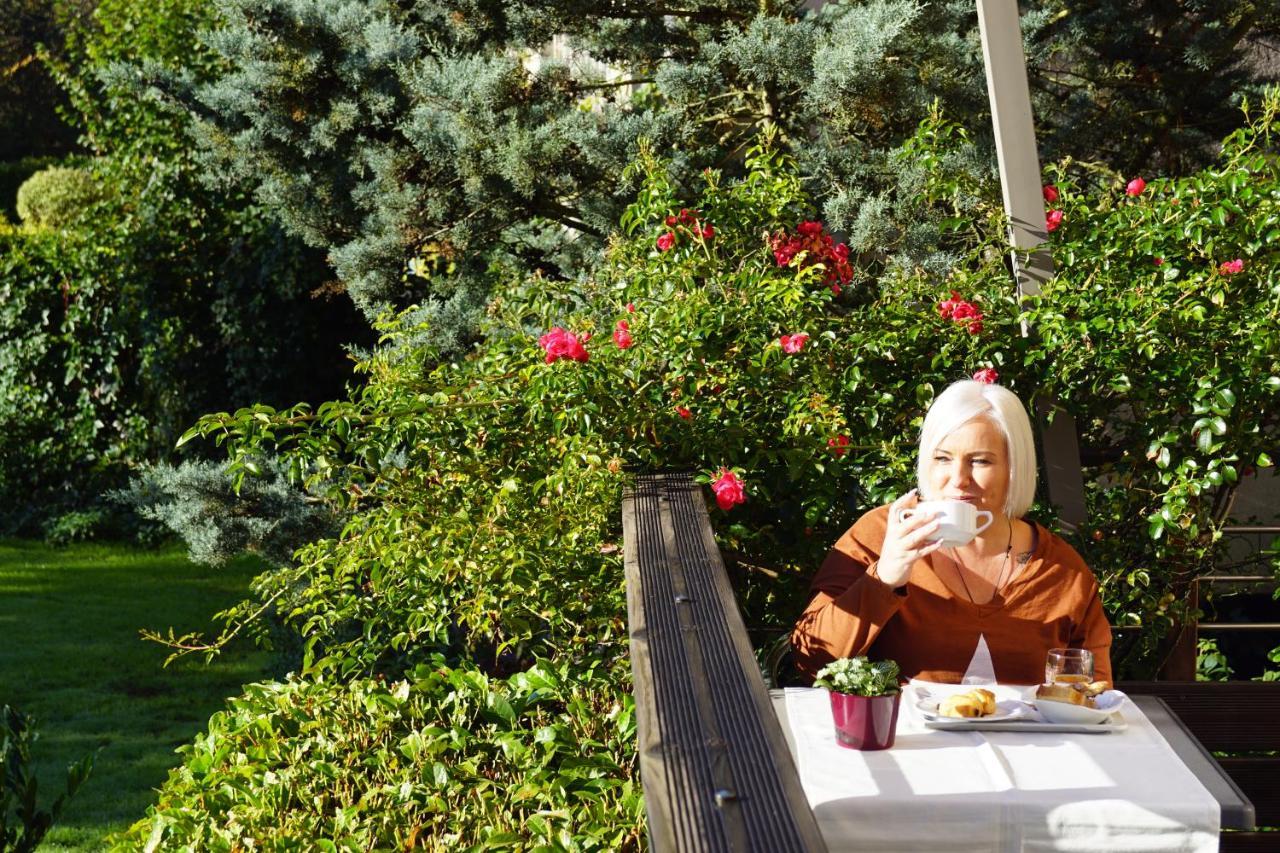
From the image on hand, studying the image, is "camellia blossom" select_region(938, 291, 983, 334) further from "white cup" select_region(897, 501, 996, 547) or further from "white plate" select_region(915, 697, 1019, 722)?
"white plate" select_region(915, 697, 1019, 722)

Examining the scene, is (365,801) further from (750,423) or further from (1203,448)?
(1203,448)

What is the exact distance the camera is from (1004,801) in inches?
81.6

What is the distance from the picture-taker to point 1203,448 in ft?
10.8

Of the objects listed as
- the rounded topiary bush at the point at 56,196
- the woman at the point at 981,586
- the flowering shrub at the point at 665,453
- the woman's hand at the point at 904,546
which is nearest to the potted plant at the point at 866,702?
the woman's hand at the point at 904,546

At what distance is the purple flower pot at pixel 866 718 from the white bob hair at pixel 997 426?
0.75m

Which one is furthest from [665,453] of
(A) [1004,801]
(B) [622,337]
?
(A) [1004,801]

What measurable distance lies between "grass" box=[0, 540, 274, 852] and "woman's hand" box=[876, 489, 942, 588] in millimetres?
3126

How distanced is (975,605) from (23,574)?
7453mm

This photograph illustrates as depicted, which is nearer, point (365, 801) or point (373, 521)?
point (365, 801)

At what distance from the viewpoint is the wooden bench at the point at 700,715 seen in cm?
153

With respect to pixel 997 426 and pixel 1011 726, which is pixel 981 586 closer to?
pixel 997 426

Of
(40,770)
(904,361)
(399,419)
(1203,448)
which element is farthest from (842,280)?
(40,770)

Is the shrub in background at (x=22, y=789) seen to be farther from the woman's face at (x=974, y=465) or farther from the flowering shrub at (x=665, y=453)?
the woman's face at (x=974, y=465)

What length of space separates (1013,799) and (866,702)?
0.28 m
